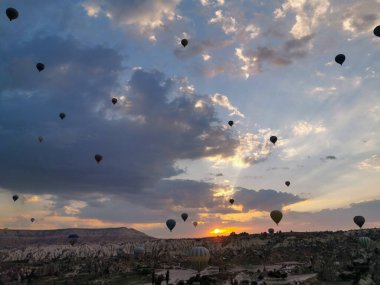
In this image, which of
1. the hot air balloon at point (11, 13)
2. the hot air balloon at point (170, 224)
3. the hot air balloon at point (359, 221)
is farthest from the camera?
the hot air balloon at point (170, 224)

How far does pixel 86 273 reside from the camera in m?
59.3

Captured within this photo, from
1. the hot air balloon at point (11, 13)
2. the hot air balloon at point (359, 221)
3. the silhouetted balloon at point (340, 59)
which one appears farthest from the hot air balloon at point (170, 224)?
the hot air balloon at point (11, 13)

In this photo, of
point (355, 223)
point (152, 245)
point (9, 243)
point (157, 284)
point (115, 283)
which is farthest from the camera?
point (9, 243)

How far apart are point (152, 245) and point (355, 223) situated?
62.1 m

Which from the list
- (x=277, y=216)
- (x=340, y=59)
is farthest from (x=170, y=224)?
(x=340, y=59)

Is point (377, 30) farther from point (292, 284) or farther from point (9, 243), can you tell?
point (9, 243)

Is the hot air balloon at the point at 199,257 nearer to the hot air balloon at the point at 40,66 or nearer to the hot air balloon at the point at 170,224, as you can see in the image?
the hot air balloon at the point at 170,224

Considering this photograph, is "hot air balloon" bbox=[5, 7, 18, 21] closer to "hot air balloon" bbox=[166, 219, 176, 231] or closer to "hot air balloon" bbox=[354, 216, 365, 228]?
"hot air balloon" bbox=[166, 219, 176, 231]

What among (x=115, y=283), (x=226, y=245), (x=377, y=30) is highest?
(x=377, y=30)

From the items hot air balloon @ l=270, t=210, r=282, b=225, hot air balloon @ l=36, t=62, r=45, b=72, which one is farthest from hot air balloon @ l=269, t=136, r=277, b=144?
hot air balloon @ l=36, t=62, r=45, b=72

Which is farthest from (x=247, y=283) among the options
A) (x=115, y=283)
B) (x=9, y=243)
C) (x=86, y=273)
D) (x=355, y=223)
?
(x=9, y=243)

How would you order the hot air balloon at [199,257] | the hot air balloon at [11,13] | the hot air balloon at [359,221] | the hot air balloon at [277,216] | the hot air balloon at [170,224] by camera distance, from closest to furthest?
the hot air balloon at [199,257], the hot air balloon at [11,13], the hot air balloon at [277,216], the hot air balloon at [359,221], the hot air balloon at [170,224]

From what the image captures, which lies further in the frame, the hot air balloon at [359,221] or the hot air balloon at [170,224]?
the hot air balloon at [170,224]

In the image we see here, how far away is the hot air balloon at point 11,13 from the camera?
A: 185 ft
